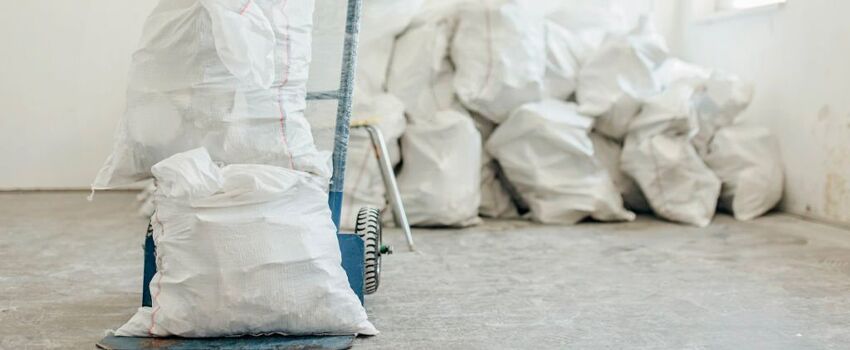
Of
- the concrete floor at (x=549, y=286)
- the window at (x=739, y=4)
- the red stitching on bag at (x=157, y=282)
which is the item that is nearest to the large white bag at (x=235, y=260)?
the red stitching on bag at (x=157, y=282)

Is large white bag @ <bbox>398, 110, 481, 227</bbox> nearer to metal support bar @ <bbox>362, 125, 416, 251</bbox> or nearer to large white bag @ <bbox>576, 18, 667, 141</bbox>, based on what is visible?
metal support bar @ <bbox>362, 125, 416, 251</bbox>

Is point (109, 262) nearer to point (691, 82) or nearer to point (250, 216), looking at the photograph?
point (250, 216)

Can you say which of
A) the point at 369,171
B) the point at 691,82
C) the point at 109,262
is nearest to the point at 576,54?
the point at 691,82

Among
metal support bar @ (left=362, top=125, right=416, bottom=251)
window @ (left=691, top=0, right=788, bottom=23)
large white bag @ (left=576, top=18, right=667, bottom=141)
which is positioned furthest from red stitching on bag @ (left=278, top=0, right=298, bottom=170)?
window @ (left=691, top=0, right=788, bottom=23)

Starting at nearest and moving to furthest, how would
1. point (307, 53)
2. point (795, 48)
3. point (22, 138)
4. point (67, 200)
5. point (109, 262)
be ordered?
point (307, 53) < point (109, 262) < point (795, 48) < point (67, 200) < point (22, 138)

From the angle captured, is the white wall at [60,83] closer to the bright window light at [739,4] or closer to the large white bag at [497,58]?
the large white bag at [497,58]

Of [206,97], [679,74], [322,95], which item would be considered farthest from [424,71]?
[206,97]

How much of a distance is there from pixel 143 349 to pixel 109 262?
117 cm

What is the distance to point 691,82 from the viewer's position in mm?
4285

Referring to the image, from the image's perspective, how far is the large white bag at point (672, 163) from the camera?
3.99 m

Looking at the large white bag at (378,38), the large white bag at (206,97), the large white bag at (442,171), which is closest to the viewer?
the large white bag at (206,97)

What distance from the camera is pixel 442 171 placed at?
3.79 metres

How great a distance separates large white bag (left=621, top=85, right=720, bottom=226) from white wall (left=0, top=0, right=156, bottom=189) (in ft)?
9.72

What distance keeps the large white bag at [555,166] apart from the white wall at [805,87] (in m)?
0.85
